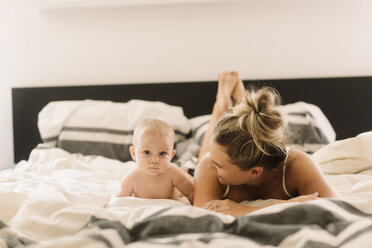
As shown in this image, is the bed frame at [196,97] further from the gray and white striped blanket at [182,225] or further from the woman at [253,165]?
the gray and white striped blanket at [182,225]

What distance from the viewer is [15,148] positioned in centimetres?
231

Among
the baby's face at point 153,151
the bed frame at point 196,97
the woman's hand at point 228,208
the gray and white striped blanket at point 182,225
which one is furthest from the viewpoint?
the bed frame at point 196,97

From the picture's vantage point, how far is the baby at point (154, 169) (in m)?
1.08

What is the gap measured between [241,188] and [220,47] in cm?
136

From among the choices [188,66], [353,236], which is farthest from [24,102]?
[353,236]

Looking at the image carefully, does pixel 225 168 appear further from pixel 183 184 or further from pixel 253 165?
pixel 183 184

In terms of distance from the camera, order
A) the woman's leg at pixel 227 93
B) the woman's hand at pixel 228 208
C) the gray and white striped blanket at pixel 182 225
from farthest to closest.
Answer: the woman's leg at pixel 227 93, the woman's hand at pixel 228 208, the gray and white striped blanket at pixel 182 225

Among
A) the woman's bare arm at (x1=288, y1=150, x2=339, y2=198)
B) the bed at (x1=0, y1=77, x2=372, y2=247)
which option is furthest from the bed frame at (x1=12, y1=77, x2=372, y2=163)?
the woman's bare arm at (x1=288, y1=150, x2=339, y2=198)

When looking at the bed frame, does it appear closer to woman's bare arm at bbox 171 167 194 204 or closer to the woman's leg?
the woman's leg

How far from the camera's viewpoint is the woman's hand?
903 millimetres

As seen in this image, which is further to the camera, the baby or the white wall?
the white wall

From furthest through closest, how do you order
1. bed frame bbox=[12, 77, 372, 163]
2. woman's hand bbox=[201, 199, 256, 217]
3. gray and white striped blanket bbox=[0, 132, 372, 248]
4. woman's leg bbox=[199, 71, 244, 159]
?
bed frame bbox=[12, 77, 372, 163] → woman's leg bbox=[199, 71, 244, 159] → woman's hand bbox=[201, 199, 256, 217] → gray and white striped blanket bbox=[0, 132, 372, 248]

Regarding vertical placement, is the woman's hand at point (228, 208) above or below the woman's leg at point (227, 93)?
below

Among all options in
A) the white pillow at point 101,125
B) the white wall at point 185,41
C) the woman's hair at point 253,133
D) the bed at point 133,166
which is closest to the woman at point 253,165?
the woman's hair at point 253,133
